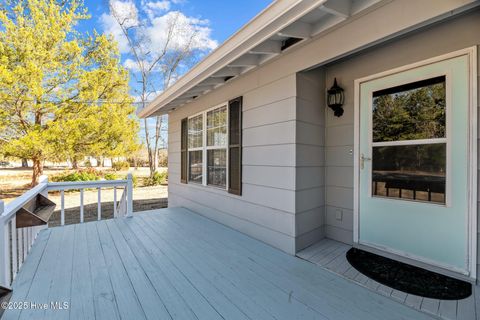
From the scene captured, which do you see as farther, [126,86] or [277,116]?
[126,86]

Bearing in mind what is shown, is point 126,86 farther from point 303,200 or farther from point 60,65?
point 303,200

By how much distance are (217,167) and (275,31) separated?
8.51 ft

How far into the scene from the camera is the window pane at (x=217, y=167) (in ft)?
13.1

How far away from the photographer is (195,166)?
4.91m

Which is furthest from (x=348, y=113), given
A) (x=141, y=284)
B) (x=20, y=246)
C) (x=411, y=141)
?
(x=20, y=246)

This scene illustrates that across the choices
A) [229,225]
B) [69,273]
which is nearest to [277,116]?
[229,225]

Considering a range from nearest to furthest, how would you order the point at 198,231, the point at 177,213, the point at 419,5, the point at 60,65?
the point at 419,5 < the point at 198,231 < the point at 177,213 < the point at 60,65

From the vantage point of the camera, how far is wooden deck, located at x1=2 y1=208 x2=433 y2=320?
1.72 metres

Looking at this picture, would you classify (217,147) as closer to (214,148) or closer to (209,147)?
(214,148)

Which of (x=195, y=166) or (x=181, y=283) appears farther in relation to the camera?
(x=195, y=166)

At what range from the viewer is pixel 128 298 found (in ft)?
6.18

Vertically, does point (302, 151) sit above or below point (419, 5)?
below

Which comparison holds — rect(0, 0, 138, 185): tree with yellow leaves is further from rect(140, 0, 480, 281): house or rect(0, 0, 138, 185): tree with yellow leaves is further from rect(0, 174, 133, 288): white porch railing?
rect(140, 0, 480, 281): house

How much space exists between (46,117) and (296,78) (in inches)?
387
